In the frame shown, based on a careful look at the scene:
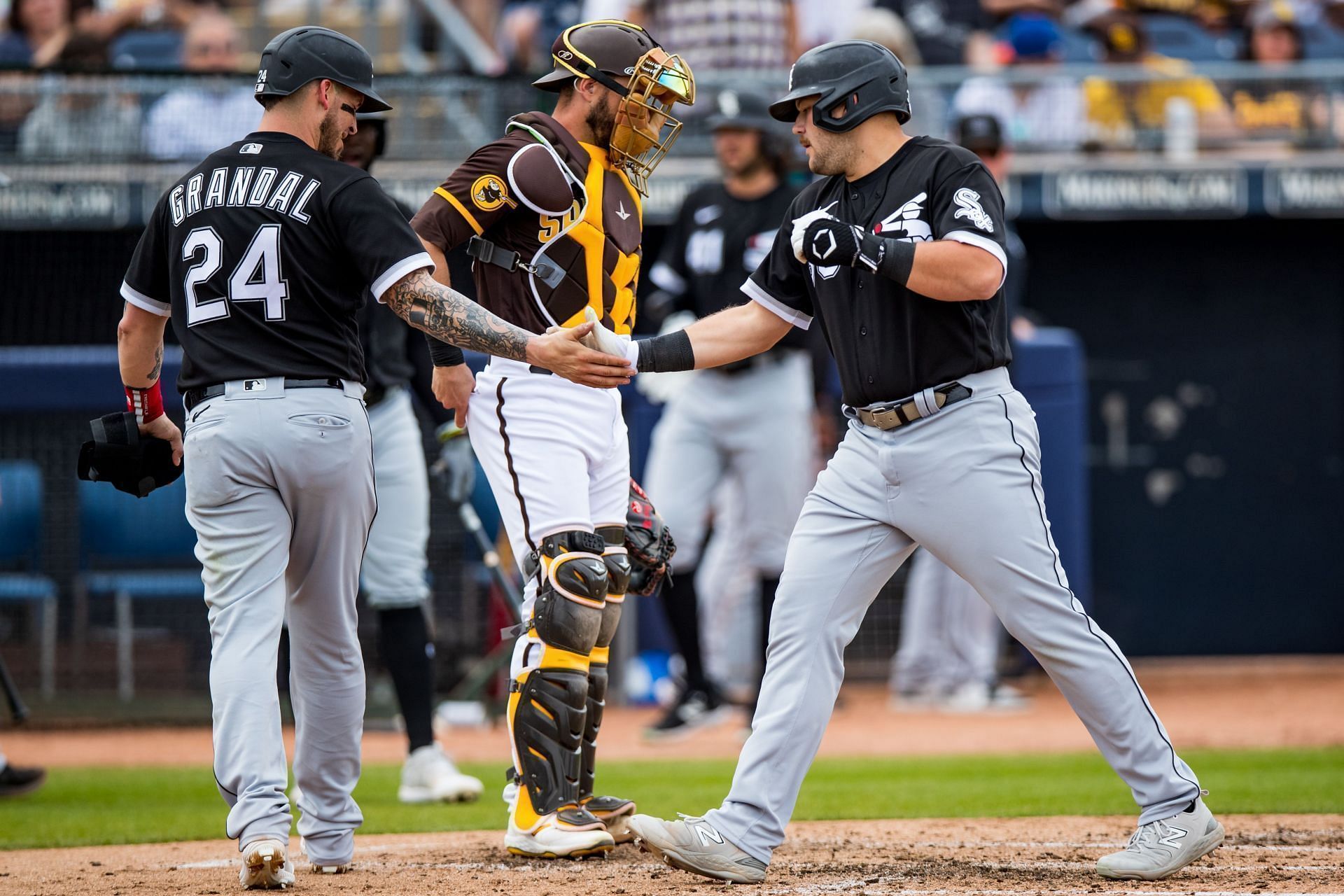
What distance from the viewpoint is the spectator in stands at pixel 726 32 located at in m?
9.25

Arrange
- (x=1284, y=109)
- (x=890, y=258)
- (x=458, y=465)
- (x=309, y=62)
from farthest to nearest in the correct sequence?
(x=1284, y=109) → (x=458, y=465) → (x=309, y=62) → (x=890, y=258)

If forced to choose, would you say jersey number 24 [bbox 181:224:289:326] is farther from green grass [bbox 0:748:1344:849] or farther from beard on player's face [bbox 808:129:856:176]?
green grass [bbox 0:748:1344:849]

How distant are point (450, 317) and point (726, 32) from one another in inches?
238

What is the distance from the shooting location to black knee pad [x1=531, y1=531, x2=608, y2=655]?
4.02 m

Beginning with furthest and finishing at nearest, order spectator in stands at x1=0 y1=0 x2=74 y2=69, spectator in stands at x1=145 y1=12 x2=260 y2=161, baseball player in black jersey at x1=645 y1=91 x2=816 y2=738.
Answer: spectator in stands at x1=0 y1=0 x2=74 y2=69, spectator in stands at x1=145 y1=12 x2=260 y2=161, baseball player in black jersey at x1=645 y1=91 x2=816 y2=738

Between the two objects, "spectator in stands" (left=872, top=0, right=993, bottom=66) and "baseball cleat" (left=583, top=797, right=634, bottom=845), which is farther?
Result: "spectator in stands" (left=872, top=0, right=993, bottom=66)

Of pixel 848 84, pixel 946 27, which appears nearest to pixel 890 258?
pixel 848 84

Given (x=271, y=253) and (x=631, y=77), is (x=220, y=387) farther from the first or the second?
(x=631, y=77)

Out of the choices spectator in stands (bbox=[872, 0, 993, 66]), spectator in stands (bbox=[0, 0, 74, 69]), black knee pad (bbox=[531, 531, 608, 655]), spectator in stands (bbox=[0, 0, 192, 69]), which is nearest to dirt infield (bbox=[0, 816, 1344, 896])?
black knee pad (bbox=[531, 531, 608, 655])

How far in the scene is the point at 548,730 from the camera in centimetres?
401

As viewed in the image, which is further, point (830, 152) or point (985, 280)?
point (830, 152)

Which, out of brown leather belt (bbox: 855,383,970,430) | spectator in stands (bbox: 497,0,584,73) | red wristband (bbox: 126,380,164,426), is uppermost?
spectator in stands (bbox: 497,0,584,73)

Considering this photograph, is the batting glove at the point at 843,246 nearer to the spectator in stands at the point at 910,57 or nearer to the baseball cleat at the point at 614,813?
the baseball cleat at the point at 614,813

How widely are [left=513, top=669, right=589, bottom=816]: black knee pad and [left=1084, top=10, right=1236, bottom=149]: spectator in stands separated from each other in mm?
6732
